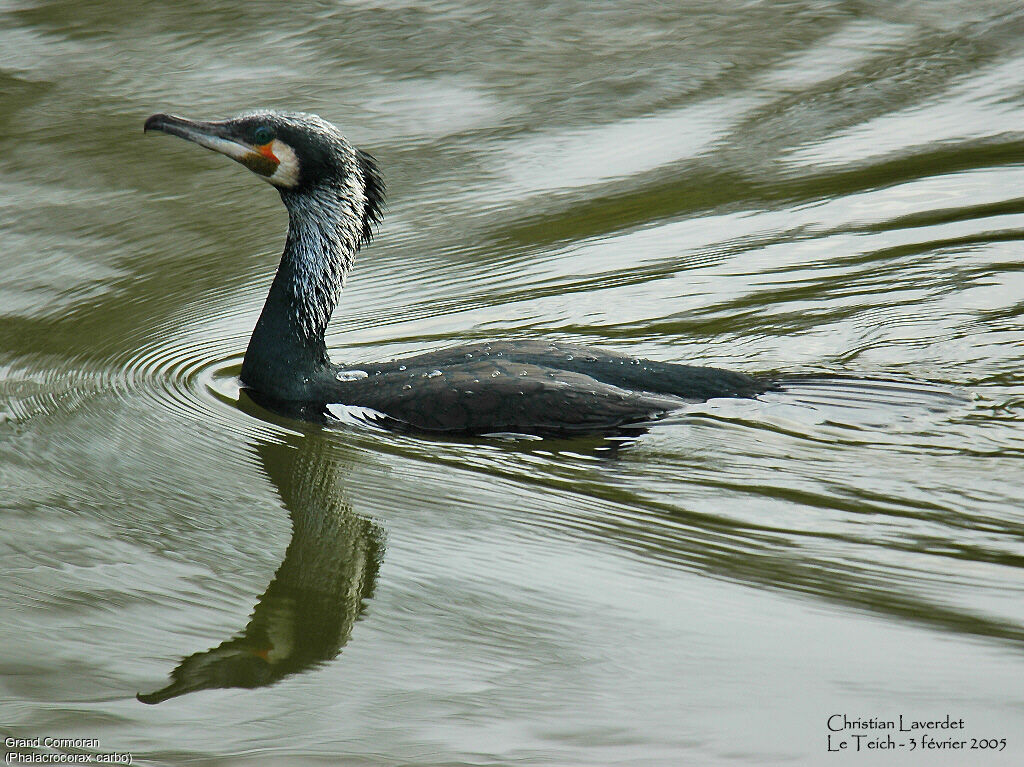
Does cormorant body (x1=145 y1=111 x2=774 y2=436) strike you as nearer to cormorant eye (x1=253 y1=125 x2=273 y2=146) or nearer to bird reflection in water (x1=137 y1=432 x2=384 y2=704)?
cormorant eye (x1=253 y1=125 x2=273 y2=146)

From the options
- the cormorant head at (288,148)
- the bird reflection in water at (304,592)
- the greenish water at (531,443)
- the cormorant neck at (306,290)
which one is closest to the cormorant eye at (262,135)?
the cormorant head at (288,148)

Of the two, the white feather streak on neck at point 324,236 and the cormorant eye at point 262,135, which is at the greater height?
the cormorant eye at point 262,135

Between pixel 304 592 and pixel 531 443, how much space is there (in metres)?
1.32

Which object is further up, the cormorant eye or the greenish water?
the cormorant eye

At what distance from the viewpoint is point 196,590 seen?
348 cm

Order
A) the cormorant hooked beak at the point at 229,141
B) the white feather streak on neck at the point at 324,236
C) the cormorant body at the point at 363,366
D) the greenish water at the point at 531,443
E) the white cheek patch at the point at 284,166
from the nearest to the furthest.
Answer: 1. the greenish water at the point at 531,443
2. the cormorant body at the point at 363,366
3. the cormorant hooked beak at the point at 229,141
4. the white cheek patch at the point at 284,166
5. the white feather streak on neck at the point at 324,236

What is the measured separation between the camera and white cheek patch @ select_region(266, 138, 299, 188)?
5172 mm

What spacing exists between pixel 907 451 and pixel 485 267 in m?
2.79

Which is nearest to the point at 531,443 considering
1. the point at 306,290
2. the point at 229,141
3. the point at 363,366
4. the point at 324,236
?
the point at 363,366

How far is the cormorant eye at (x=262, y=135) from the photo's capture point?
5.10 metres

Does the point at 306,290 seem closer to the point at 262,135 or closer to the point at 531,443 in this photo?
the point at 262,135

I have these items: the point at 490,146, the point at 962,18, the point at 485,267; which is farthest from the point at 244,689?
the point at 962,18

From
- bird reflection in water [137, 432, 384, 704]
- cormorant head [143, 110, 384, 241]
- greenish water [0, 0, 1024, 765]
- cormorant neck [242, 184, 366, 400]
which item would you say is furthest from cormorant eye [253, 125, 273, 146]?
bird reflection in water [137, 432, 384, 704]

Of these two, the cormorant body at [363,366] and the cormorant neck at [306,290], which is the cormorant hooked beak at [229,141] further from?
the cormorant neck at [306,290]
